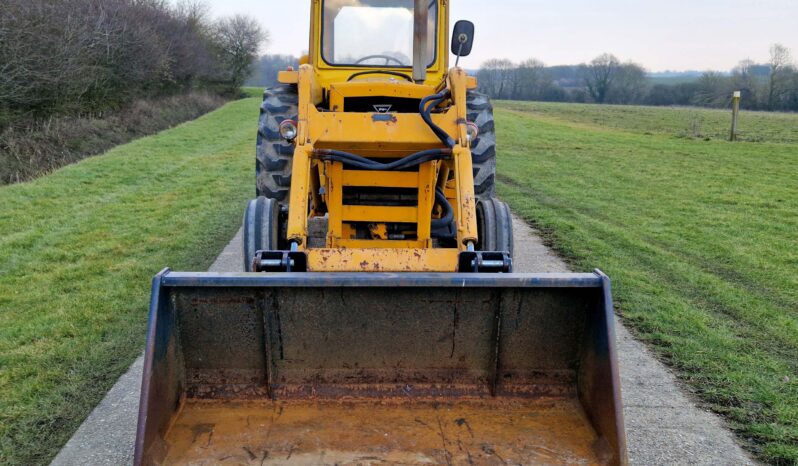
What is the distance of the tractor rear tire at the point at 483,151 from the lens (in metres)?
6.21

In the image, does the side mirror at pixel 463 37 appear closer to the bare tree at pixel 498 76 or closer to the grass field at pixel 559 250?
the grass field at pixel 559 250

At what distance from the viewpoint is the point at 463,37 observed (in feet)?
18.5

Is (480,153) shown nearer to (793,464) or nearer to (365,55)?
(365,55)

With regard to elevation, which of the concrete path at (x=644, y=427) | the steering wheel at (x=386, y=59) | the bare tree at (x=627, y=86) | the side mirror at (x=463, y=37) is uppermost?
the bare tree at (x=627, y=86)

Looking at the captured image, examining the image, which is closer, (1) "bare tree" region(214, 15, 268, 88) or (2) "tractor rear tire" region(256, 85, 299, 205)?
(2) "tractor rear tire" region(256, 85, 299, 205)

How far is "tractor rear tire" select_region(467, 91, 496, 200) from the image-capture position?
6207mm

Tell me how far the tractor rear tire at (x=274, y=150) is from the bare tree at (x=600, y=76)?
240 feet

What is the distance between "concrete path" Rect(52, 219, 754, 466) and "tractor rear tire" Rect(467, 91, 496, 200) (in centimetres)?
208

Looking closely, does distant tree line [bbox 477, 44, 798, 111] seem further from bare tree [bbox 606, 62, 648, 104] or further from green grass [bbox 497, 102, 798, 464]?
green grass [bbox 497, 102, 798, 464]

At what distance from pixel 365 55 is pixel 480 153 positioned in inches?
53.3

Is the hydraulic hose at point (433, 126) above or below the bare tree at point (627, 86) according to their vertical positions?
below

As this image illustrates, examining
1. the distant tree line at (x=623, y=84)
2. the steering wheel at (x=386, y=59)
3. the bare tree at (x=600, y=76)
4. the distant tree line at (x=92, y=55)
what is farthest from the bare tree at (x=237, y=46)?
the steering wheel at (x=386, y=59)

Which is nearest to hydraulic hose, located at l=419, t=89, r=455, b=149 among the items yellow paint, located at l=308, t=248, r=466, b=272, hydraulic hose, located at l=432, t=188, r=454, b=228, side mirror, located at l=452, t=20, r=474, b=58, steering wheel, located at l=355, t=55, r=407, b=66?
hydraulic hose, located at l=432, t=188, r=454, b=228

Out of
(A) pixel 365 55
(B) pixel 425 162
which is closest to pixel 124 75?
(A) pixel 365 55
